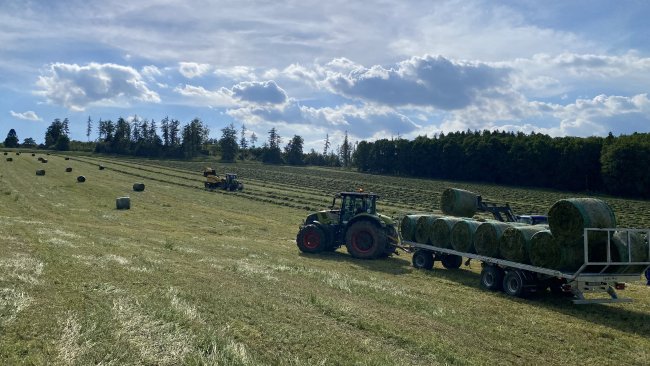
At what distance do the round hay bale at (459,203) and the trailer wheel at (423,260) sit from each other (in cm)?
202

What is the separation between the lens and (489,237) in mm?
14875

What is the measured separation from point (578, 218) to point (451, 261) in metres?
6.47

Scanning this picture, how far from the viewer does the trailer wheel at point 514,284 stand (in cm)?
1337

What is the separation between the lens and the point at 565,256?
12367 millimetres

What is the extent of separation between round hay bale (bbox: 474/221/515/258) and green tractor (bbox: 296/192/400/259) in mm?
4347

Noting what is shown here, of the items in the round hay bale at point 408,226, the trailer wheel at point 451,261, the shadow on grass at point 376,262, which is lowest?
the shadow on grass at point 376,262

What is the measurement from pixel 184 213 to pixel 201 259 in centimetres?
1692

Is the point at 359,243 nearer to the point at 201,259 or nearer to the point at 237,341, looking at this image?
the point at 201,259

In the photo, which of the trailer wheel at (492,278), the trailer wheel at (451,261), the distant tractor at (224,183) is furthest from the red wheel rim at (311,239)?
the distant tractor at (224,183)

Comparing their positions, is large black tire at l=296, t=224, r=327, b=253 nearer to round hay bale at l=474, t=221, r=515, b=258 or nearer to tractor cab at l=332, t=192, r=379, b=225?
tractor cab at l=332, t=192, r=379, b=225

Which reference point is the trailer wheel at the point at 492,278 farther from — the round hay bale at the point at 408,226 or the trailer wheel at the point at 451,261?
the round hay bale at the point at 408,226

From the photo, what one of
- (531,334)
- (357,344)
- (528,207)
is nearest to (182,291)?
(357,344)

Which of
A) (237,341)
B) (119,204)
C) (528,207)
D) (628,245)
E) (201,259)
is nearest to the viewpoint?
(237,341)

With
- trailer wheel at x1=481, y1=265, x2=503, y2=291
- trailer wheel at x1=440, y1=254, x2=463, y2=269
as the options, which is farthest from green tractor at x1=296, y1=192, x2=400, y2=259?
trailer wheel at x1=481, y1=265, x2=503, y2=291
